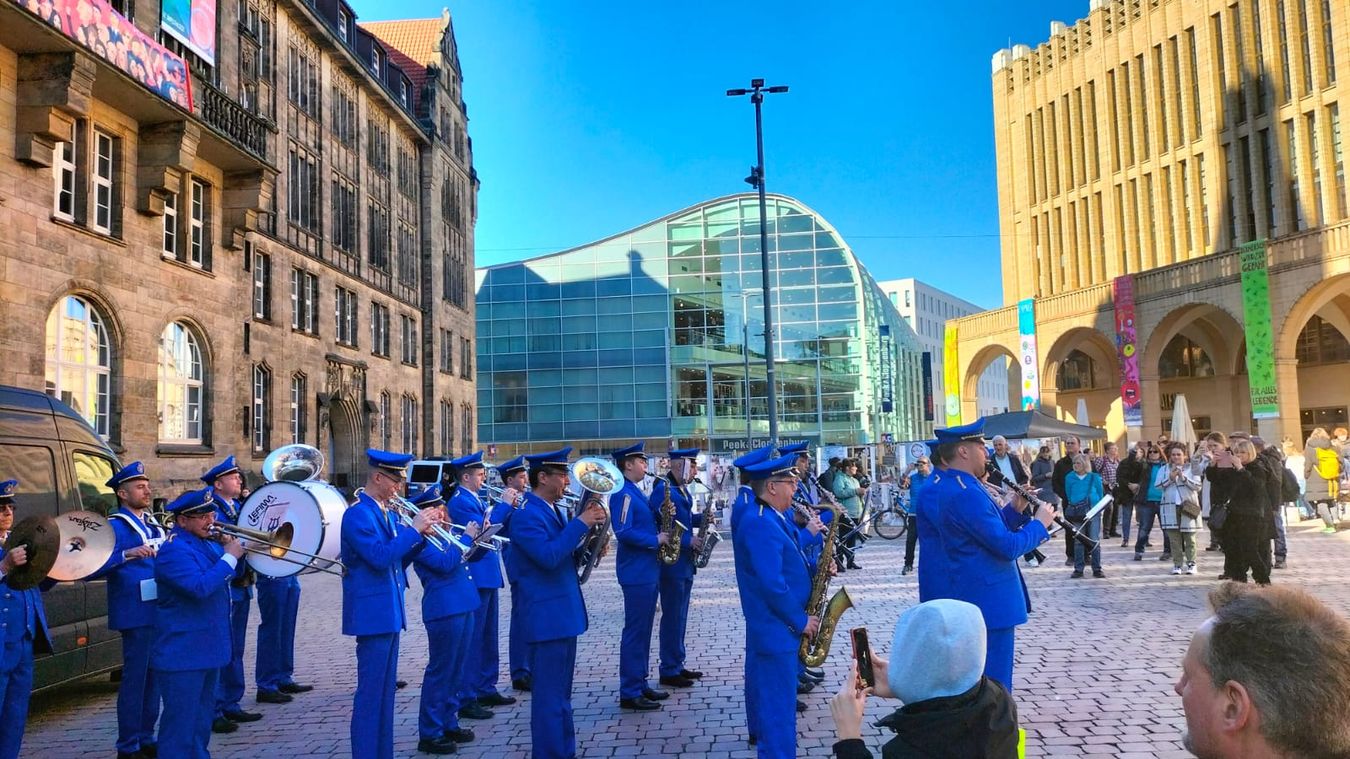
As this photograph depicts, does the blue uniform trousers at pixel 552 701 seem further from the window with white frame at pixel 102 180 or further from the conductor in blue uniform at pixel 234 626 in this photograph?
the window with white frame at pixel 102 180

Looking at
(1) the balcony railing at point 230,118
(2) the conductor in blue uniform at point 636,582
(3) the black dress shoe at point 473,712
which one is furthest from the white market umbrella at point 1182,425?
(1) the balcony railing at point 230,118

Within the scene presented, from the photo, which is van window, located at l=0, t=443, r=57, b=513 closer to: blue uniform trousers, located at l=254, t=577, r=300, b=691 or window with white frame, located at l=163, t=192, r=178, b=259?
blue uniform trousers, located at l=254, t=577, r=300, b=691

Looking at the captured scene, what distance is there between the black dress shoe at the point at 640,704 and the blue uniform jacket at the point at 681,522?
1.23 metres

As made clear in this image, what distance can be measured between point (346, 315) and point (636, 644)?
82.9 feet

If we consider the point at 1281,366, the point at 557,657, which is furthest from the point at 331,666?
the point at 1281,366

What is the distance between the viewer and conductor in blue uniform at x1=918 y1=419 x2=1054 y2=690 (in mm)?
5348

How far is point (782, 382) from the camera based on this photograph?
5181cm

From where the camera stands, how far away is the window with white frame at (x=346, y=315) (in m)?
29.7

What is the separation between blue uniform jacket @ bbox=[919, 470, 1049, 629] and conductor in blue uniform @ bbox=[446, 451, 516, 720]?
145 inches

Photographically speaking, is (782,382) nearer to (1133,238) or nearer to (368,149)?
(1133,238)

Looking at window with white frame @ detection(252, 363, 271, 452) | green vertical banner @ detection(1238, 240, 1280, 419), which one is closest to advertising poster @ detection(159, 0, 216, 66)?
window with white frame @ detection(252, 363, 271, 452)

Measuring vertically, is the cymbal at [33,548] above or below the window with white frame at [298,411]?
below

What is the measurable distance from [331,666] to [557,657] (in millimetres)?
4645

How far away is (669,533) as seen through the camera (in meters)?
7.95
